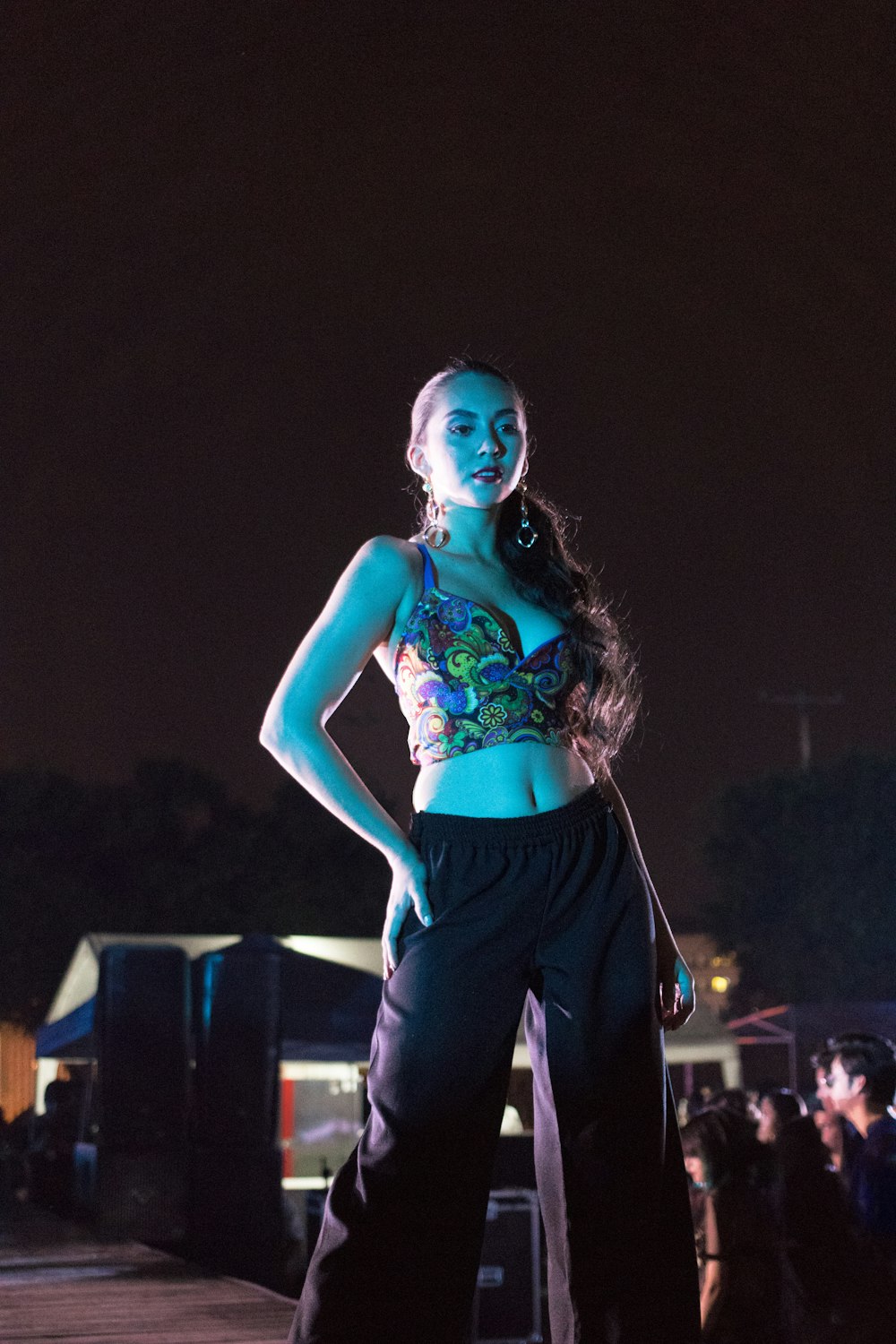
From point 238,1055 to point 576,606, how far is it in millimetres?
7625

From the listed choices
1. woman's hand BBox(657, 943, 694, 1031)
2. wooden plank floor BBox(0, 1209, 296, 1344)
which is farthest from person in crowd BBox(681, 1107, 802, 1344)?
woman's hand BBox(657, 943, 694, 1031)

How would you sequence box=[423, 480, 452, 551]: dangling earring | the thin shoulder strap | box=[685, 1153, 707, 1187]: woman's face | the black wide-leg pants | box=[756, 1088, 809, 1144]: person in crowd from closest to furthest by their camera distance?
the black wide-leg pants < the thin shoulder strap < box=[423, 480, 452, 551]: dangling earring < box=[685, 1153, 707, 1187]: woman's face < box=[756, 1088, 809, 1144]: person in crowd

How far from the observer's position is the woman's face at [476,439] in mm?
2592

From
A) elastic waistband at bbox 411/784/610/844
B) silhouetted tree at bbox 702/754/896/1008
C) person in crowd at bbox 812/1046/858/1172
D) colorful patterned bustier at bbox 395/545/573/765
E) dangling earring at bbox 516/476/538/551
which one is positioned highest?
silhouetted tree at bbox 702/754/896/1008

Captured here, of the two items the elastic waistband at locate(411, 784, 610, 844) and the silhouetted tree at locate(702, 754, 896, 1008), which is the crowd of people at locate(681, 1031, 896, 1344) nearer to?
the elastic waistband at locate(411, 784, 610, 844)

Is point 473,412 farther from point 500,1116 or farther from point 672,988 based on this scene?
point 500,1116

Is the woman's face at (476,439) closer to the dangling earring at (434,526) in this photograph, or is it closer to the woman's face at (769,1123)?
the dangling earring at (434,526)

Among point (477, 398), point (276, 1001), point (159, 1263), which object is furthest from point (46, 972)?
point (477, 398)

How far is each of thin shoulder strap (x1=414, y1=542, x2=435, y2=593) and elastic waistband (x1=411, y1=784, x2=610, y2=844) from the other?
378mm

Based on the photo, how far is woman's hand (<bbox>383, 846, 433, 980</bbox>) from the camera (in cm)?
230

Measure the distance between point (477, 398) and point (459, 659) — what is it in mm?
470

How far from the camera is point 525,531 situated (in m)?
2.70

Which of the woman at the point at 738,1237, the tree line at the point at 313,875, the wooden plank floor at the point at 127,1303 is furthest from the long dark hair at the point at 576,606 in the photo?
the tree line at the point at 313,875

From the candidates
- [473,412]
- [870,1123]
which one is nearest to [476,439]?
[473,412]
